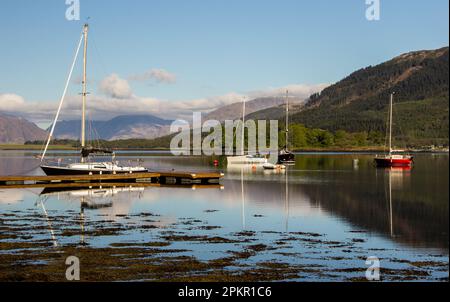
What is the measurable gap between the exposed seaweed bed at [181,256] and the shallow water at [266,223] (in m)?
0.08

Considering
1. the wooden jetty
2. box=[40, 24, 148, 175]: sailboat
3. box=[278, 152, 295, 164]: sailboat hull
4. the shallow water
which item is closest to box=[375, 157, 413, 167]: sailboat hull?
box=[278, 152, 295, 164]: sailboat hull

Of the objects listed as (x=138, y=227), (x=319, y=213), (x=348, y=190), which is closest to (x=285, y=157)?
(x=348, y=190)

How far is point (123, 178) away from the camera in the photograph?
70.7 meters

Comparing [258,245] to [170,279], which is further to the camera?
[258,245]

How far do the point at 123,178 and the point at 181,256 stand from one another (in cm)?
4672

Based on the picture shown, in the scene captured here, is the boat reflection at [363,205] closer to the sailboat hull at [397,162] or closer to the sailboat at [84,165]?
the sailboat at [84,165]

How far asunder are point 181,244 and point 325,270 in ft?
27.2

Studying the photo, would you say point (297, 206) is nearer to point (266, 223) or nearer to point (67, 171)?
point (266, 223)

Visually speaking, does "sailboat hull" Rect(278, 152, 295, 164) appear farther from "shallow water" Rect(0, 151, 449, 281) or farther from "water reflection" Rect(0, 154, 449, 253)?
"shallow water" Rect(0, 151, 449, 281)

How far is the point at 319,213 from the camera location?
4294 cm

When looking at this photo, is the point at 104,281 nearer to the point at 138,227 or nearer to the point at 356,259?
the point at 356,259

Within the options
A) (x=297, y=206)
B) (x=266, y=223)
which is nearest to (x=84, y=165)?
(x=297, y=206)
